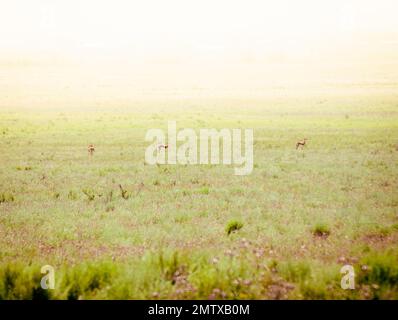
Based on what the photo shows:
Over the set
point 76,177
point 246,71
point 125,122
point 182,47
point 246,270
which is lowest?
point 246,270

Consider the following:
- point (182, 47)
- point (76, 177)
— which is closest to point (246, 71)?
point (182, 47)

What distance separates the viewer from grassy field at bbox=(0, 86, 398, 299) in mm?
5836

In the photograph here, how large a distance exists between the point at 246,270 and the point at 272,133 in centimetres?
2506

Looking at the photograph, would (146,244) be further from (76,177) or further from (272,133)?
(272,133)

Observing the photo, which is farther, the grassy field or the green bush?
the green bush

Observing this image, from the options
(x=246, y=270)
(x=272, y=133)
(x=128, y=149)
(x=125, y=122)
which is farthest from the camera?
(x=125, y=122)

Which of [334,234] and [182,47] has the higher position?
[182,47]

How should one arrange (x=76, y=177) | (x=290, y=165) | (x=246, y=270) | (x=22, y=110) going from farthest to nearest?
1. (x=22, y=110)
2. (x=290, y=165)
3. (x=76, y=177)
4. (x=246, y=270)

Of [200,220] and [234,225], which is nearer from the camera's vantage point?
[234,225]

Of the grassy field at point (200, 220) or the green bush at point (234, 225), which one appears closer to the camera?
the grassy field at point (200, 220)

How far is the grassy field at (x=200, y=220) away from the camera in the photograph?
5.84 meters

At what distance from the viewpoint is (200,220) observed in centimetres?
1049
